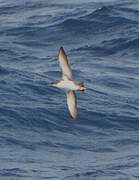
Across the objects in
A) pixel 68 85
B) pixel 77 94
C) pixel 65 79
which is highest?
pixel 77 94

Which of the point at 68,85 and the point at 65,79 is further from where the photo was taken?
the point at 65,79

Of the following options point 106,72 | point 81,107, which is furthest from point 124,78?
point 81,107

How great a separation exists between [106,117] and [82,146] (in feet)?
7.76

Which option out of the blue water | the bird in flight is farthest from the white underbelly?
the blue water

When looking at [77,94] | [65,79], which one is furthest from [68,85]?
[77,94]

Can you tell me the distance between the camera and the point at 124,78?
22031 millimetres

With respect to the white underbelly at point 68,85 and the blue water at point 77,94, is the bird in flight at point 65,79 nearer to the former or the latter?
the white underbelly at point 68,85

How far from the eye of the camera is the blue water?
15852 mm

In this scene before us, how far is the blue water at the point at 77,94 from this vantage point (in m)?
15.9

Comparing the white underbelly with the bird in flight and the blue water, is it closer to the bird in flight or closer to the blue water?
the bird in flight

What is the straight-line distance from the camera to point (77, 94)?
2100cm

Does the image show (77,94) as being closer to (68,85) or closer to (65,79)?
(65,79)

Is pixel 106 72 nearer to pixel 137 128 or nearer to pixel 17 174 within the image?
pixel 137 128

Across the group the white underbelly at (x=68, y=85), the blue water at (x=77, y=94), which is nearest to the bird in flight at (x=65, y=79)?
the white underbelly at (x=68, y=85)
